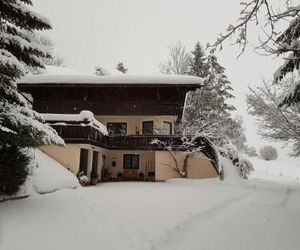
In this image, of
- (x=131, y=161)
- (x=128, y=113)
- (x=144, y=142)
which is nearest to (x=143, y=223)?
(x=144, y=142)

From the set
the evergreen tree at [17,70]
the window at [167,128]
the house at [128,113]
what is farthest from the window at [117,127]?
the evergreen tree at [17,70]

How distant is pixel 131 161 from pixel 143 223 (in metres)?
16.8

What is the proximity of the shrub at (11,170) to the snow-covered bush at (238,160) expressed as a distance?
1637 centimetres

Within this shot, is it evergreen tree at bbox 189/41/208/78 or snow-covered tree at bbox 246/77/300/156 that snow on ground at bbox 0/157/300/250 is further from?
evergreen tree at bbox 189/41/208/78

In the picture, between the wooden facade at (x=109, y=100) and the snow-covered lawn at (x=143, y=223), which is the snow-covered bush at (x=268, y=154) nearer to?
the wooden facade at (x=109, y=100)

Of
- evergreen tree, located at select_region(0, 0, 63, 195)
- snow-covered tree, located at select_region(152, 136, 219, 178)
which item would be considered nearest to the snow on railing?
snow-covered tree, located at select_region(152, 136, 219, 178)

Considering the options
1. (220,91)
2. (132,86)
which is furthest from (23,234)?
(220,91)

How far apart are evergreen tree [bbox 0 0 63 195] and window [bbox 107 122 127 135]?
52.9 ft

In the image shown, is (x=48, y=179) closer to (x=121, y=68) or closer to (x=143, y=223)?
(x=143, y=223)

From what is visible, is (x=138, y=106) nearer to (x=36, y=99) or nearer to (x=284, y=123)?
(x=36, y=99)

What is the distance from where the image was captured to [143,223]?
7801 mm

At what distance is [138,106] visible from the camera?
25.2 meters

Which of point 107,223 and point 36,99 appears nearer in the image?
point 107,223

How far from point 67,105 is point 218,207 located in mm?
17803
